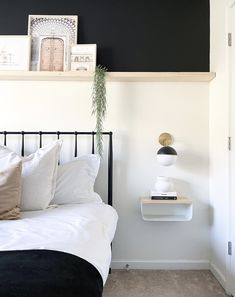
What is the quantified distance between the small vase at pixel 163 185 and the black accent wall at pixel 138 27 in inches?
39.2

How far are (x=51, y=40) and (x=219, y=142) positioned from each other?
66.1 inches

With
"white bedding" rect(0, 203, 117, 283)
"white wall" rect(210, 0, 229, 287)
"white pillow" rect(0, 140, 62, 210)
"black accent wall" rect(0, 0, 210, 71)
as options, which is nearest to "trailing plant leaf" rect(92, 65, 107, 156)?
"black accent wall" rect(0, 0, 210, 71)

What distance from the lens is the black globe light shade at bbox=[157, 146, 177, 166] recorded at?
6.78 ft

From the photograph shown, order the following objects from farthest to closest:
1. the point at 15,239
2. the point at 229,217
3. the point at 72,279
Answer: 1. the point at 229,217
2. the point at 15,239
3. the point at 72,279

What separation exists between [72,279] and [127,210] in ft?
4.96

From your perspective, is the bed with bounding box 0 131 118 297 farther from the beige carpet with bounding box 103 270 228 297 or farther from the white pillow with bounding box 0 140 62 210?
the beige carpet with bounding box 103 270 228 297

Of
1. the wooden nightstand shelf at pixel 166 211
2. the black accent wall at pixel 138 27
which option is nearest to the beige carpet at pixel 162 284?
the wooden nightstand shelf at pixel 166 211

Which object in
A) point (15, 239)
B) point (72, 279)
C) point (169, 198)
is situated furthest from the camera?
point (169, 198)

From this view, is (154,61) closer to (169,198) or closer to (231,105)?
(231,105)

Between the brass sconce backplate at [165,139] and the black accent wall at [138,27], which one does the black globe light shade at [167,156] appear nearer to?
the brass sconce backplate at [165,139]

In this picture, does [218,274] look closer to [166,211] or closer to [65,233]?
[166,211]

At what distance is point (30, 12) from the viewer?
91.7 inches

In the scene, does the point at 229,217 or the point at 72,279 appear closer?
the point at 72,279

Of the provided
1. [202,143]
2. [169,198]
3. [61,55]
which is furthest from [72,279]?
[61,55]
